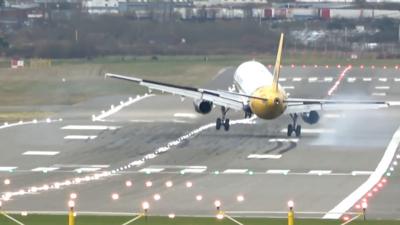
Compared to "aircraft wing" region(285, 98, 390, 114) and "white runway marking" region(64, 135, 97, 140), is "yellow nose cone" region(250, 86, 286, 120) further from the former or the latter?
"white runway marking" region(64, 135, 97, 140)

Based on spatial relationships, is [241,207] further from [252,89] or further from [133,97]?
[133,97]

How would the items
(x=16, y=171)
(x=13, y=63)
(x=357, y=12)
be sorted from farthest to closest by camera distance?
(x=357, y=12), (x=13, y=63), (x=16, y=171)

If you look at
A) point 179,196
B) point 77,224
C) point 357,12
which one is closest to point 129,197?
point 179,196

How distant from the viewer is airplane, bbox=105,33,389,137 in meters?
70.7

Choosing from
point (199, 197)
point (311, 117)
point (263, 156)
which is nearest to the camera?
point (199, 197)

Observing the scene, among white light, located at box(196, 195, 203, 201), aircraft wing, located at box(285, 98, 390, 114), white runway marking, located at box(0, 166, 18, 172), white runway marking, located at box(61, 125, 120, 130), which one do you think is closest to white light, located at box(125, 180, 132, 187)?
white light, located at box(196, 195, 203, 201)

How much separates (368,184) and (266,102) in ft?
49.4

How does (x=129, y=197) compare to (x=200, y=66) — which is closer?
(x=129, y=197)

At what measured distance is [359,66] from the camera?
12862cm

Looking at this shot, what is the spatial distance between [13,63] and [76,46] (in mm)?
9057

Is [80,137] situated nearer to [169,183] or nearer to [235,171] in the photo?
[235,171]

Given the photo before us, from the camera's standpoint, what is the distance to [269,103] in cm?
7012

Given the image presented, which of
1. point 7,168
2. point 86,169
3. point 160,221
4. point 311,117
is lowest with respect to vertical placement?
point 160,221

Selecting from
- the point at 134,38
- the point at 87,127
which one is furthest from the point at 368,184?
the point at 134,38
